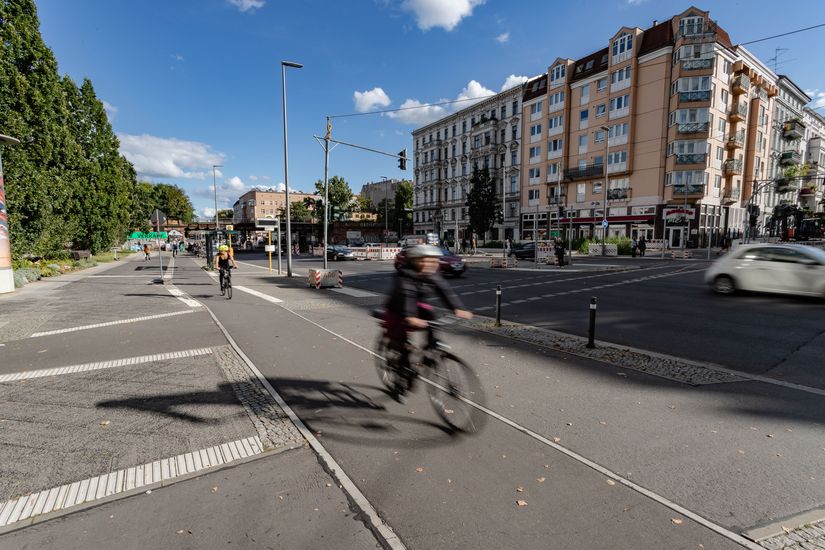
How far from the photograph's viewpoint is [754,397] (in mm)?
4652

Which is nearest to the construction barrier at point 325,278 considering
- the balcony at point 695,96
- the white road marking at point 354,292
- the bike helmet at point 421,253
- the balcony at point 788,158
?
the white road marking at point 354,292

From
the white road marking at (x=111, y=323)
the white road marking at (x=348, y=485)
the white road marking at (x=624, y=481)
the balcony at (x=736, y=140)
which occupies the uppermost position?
the balcony at (x=736, y=140)

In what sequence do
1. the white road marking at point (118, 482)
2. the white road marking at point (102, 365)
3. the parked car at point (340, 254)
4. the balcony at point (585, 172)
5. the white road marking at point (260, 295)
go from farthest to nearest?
the balcony at point (585, 172) < the parked car at point (340, 254) < the white road marking at point (260, 295) < the white road marking at point (102, 365) < the white road marking at point (118, 482)

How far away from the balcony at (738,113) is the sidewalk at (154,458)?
180ft

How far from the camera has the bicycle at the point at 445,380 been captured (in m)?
4.02

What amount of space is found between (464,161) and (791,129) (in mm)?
45196

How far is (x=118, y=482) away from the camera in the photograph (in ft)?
9.93

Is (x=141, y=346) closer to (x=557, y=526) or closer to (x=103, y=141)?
(x=557, y=526)

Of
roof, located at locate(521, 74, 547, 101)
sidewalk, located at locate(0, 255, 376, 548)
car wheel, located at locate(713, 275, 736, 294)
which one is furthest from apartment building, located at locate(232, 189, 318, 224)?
sidewalk, located at locate(0, 255, 376, 548)

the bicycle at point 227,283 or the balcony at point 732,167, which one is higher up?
the balcony at point 732,167

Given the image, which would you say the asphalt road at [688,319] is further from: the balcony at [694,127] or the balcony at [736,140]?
the balcony at [736,140]

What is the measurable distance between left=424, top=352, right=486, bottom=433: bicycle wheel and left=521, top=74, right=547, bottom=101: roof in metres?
55.8

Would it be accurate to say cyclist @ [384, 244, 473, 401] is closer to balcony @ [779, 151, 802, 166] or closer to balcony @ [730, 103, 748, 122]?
balcony @ [730, 103, 748, 122]

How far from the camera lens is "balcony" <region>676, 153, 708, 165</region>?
1550 inches
